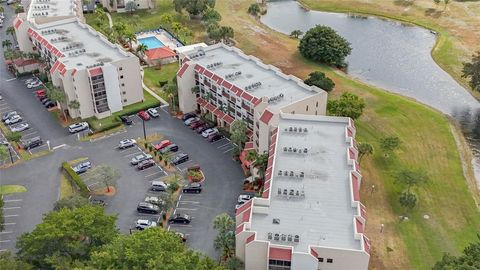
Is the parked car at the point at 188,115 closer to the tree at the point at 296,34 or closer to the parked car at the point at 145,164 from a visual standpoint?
the parked car at the point at 145,164

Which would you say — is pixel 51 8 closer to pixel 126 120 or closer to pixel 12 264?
pixel 126 120

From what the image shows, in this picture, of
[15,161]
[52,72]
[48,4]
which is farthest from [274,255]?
[48,4]

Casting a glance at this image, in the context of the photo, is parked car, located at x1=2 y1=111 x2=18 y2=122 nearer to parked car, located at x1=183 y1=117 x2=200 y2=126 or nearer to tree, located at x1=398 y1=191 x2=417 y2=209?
parked car, located at x1=183 y1=117 x2=200 y2=126

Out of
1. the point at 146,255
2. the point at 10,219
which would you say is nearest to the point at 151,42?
the point at 10,219

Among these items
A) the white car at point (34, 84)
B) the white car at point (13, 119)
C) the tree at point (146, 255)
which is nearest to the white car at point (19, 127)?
the white car at point (13, 119)

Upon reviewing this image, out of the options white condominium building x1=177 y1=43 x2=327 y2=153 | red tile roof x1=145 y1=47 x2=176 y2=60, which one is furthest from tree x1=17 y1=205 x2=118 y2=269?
red tile roof x1=145 y1=47 x2=176 y2=60

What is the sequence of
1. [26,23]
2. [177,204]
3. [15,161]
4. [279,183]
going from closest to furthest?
[279,183]
[177,204]
[15,161]
[26,23]

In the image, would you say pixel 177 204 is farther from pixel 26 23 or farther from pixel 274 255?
pixel 26 23
